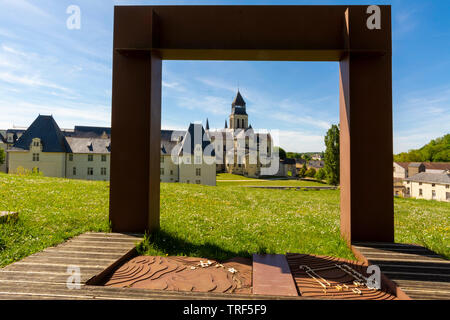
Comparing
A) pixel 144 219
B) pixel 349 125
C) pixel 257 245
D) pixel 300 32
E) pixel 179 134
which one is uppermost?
pixel 179 134

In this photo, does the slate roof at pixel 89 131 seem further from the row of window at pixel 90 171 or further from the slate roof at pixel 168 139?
the slate roof at pixel 168 139

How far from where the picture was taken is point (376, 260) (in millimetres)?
3418

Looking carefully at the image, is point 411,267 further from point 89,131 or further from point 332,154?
point 89,131

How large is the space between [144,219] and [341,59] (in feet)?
16.5

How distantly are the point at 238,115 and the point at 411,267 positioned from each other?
81.0 metres

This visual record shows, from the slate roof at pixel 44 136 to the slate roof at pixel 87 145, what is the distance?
51.7 inches

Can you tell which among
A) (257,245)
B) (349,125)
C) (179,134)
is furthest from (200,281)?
(179,134)

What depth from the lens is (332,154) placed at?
30.2 m

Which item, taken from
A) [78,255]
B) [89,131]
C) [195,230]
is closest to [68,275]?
[78,255]

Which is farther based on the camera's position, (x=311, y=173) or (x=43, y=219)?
(x=311, y=173)

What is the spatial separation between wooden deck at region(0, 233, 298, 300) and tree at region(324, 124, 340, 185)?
3013 cm

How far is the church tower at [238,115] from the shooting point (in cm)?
8206

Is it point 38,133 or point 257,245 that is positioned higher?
point 38,133
